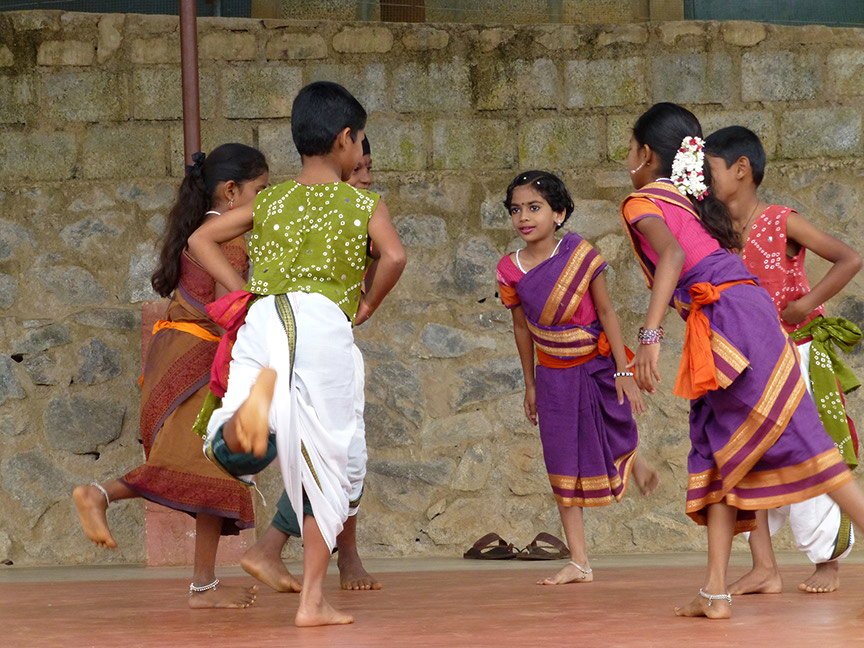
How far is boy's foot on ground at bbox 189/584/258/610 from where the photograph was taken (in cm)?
464

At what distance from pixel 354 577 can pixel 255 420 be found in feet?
5.48

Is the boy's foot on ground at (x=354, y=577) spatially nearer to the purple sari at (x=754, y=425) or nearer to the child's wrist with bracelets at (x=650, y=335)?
the purple sari at (x=754, y=425)

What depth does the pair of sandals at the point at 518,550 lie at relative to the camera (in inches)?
253

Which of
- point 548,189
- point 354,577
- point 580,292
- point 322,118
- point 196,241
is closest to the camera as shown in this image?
point 322,118

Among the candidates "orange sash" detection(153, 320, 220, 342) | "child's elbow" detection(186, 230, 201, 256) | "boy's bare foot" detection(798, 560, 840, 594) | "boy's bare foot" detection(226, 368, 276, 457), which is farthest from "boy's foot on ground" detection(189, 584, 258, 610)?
"boy's bare foot" detection(798, 560, 840, 594)

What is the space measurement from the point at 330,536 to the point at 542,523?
2885 millimetres

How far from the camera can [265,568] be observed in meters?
4.52

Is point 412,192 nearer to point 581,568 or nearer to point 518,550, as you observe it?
point 518,550

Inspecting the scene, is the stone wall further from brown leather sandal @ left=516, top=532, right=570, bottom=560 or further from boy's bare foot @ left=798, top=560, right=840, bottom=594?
boy's bare foot @ left=798, top=560, right=840, bottom=594

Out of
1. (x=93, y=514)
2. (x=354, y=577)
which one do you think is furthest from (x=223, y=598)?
(x=354, y=577)

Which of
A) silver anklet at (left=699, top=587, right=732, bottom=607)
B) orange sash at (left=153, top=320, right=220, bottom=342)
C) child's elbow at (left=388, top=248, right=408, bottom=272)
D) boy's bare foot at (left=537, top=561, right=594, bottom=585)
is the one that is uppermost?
child's elbow at (left=388, top=248, right=408, bottom=272)

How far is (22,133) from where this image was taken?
7.00 metres

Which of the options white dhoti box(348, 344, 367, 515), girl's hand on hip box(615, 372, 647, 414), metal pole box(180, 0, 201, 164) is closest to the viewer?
white dhoti box(348, 344, 367, 515)

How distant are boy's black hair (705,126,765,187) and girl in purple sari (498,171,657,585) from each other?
2.76 ft
